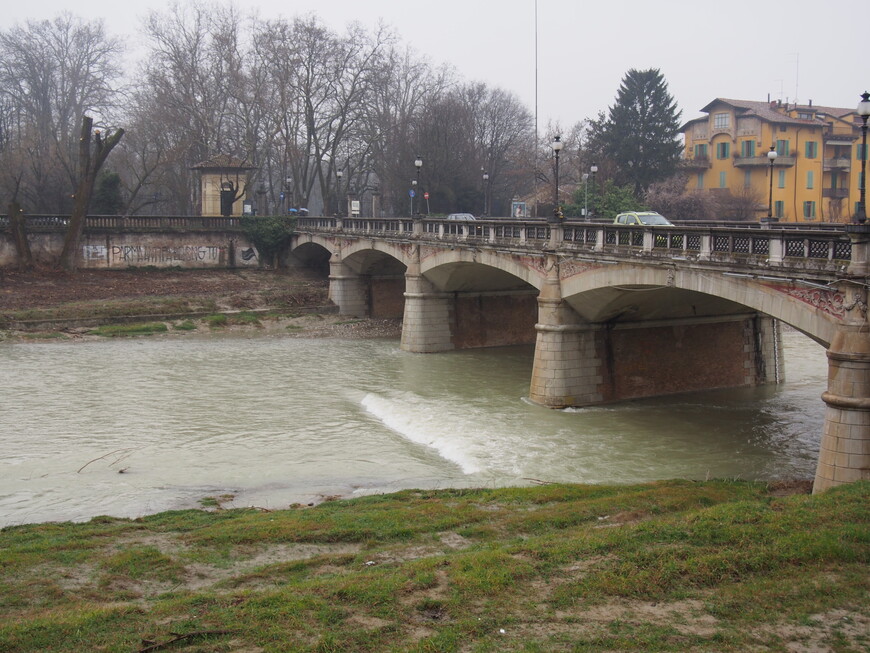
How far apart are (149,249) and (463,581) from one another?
53.1 m

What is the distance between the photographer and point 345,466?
22125mm

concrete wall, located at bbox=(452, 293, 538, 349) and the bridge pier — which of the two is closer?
the bridge pier

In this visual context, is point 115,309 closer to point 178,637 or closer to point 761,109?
point 178,637

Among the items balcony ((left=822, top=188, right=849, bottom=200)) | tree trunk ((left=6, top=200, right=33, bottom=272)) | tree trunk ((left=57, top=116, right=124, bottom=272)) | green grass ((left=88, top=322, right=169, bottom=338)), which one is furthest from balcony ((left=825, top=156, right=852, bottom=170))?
tree trunk ((left=6, top=200, right=33, bottom=272))

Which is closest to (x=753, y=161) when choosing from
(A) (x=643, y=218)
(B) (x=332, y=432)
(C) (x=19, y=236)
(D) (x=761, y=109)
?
(D) (x=761, y=109)

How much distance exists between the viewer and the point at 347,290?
2105 inches

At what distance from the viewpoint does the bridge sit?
1730 cm

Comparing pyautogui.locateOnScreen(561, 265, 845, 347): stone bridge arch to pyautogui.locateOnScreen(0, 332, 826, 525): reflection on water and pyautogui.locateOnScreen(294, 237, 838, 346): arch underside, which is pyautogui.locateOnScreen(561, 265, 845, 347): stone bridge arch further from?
pyautogui.locateOnScreen(0, 332, 826, 525): reflection on water

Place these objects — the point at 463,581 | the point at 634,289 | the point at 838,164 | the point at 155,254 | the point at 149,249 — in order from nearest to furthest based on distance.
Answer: the point at 463,581 → the point at 634,289 → the point at 149,249 → the point at 155,254 → the point at 838,164

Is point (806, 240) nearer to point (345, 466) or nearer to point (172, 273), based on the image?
point (345, 466)

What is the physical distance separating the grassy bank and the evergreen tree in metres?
55.5

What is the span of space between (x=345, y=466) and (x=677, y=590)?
12.8 m

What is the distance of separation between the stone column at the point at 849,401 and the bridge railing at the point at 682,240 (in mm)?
1102

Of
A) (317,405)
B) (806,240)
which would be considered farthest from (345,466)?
(806,240)
